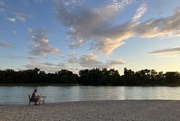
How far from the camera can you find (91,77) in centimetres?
18275

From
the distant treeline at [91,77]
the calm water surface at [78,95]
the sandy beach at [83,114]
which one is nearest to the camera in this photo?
the sandy beach at [83,114]

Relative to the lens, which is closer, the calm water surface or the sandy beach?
the sandy beach

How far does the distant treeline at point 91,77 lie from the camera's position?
152m

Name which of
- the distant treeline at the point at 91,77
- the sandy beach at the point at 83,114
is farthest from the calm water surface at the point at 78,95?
the distant treeline at the point at 91,77

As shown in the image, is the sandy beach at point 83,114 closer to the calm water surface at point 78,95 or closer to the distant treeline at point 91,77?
the calm water surface at point 78,95

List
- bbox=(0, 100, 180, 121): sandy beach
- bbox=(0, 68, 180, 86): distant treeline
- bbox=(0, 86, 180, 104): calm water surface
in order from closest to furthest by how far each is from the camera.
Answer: bbox=(0, 100, 180, 121): sandy beach
bbox=(0, 86, 180, 104): calm water surface
bbox=(0, 68, 180, 86): distant treeline

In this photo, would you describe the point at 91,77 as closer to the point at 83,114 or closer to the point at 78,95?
the point at 78,95

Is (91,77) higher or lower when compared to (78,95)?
higher

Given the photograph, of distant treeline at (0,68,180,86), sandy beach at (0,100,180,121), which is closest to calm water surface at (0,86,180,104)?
sandy beach at (0,100,180,121)

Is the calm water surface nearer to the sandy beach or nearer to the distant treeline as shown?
the sandy beach

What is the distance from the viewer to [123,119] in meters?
Result: 16.0

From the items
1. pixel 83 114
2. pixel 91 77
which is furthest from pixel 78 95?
pixel 91 77

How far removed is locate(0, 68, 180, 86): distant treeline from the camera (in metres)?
152

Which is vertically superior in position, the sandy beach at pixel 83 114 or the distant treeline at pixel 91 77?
the distant treeline at pixel 91 77
